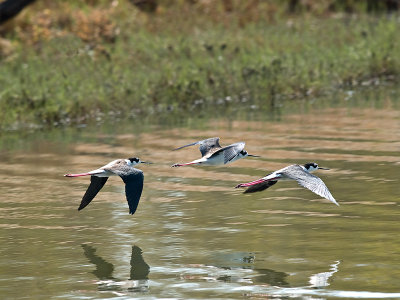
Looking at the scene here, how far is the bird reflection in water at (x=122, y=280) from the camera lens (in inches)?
310

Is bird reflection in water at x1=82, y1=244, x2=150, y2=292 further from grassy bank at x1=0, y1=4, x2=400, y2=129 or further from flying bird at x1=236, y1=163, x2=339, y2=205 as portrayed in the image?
grassy bank at x1=0, y1=4, x2=400, y2=129

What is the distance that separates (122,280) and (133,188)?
1.24m

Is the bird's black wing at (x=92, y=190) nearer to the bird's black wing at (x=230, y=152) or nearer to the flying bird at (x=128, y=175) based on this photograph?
the flying bird at (x=128, y=175)

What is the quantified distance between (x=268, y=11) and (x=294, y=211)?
645 inches

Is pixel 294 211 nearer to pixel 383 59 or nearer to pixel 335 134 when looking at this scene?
pixel 335 134

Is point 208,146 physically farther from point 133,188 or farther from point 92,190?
point 133,188

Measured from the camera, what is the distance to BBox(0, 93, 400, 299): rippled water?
7.88 meters

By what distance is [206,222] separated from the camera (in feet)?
32.8

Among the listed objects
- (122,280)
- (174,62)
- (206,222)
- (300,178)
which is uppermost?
(174,62)

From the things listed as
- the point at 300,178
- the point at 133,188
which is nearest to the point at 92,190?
the point at 133,188

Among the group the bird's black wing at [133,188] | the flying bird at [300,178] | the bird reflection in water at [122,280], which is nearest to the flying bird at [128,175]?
the bird's black wing at [133,188]

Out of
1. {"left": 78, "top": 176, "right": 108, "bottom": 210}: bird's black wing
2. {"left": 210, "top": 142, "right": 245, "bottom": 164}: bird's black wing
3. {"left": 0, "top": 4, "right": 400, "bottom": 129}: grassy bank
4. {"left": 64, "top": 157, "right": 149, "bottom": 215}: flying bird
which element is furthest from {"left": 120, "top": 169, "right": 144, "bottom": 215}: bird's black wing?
{"left": 0, "top": 4, "right": 400, "bottom": 129}: grassy bank

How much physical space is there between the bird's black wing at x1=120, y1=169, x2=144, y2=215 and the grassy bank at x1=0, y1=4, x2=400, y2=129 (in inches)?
304

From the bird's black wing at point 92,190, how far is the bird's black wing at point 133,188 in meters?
0.78
